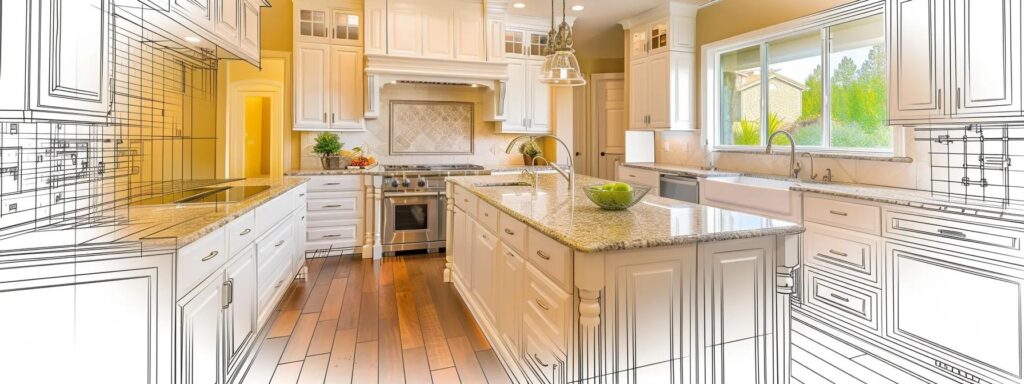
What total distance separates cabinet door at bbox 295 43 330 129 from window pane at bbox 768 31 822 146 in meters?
4.18

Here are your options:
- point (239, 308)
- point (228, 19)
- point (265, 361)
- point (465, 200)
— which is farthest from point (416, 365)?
point (228, 19)

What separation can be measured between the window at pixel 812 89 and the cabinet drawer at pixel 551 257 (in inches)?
105

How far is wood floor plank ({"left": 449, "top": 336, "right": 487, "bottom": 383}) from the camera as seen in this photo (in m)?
2.21

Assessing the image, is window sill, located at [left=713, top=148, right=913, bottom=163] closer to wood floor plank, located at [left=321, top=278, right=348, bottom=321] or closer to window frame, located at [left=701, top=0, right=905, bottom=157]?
window frame, located at [left=701, top=0, right=905, bottom=157]

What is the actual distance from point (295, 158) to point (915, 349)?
5.10m

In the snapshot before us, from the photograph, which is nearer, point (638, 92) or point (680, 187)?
point (680, 187)

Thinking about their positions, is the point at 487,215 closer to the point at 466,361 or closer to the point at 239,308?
the point at 466,361

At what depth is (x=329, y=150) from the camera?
468 centimetres

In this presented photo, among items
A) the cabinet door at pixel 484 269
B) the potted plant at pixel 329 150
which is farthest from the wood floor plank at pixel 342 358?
the potted plant at pixel 329 150

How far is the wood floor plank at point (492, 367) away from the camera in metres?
2.19

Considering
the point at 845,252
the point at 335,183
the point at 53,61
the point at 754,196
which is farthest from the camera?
the point at 335,183

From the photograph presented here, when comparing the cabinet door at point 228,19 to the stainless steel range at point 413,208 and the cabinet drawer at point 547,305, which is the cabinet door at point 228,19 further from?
the stainless steel range at point 413,208

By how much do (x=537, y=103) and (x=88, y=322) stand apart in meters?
4.60

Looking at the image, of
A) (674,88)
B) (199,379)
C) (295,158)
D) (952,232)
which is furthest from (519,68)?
(199,379)
